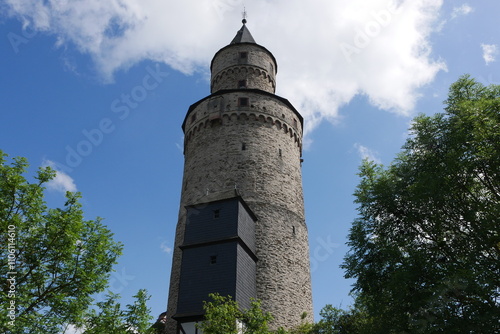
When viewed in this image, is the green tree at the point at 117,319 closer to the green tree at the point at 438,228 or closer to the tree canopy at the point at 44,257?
the tree canopy at the point at 44,257

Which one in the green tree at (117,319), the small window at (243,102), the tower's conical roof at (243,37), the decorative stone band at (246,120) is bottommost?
the green tree at (117,319)

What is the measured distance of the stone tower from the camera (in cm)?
1684

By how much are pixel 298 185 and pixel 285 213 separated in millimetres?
2607

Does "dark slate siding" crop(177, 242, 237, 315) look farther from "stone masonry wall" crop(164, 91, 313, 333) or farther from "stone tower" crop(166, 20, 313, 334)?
"stone masonry wall" crop(164, 91, 313, 333)

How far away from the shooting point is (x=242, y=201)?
18.8 m

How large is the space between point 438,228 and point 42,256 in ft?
37.0

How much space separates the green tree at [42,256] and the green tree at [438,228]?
818cm

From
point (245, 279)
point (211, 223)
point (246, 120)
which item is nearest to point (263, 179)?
point (246, 120)

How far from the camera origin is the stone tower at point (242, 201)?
663 inches

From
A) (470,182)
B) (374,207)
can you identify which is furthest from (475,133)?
(374,207)

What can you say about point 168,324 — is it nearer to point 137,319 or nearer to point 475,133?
point 137,319

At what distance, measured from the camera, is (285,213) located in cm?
2111

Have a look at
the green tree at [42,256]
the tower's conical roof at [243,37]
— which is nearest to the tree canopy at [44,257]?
the green tree at [42,256]

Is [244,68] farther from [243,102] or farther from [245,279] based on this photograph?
[245,279]
